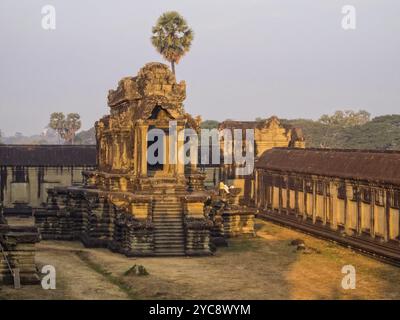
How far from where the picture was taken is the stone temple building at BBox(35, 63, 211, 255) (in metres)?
35.9

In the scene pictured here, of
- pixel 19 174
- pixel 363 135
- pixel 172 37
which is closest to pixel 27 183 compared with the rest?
pixel 19 174

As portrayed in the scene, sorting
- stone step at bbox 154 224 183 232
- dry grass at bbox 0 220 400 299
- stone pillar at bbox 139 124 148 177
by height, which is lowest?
dry grass at bbox 0 220 400 299

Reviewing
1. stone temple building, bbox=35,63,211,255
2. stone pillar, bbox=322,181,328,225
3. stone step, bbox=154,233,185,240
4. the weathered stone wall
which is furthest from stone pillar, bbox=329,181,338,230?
the weathered stone wall

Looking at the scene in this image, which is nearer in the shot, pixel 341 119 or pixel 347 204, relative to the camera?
pixel 347 204

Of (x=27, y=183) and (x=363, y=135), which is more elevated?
(x=363, y=135)

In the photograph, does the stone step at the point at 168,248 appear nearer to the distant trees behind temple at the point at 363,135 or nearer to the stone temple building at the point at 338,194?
the stone temple building at the point at 338,194

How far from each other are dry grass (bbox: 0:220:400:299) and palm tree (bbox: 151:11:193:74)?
27835mm

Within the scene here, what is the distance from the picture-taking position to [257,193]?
194 feet

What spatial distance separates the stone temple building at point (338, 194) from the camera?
36812 mm

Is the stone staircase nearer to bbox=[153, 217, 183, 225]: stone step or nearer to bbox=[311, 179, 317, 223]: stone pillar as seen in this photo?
bbox=[153, 217, 183, 225]: stone step

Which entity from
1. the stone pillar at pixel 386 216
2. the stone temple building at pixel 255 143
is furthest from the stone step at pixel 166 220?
the stone temple building at pixel 255 143

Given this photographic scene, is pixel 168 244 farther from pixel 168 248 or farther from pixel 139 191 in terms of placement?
pixel 139 191

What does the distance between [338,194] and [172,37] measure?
26777 millimetres

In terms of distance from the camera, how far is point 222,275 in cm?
3097
